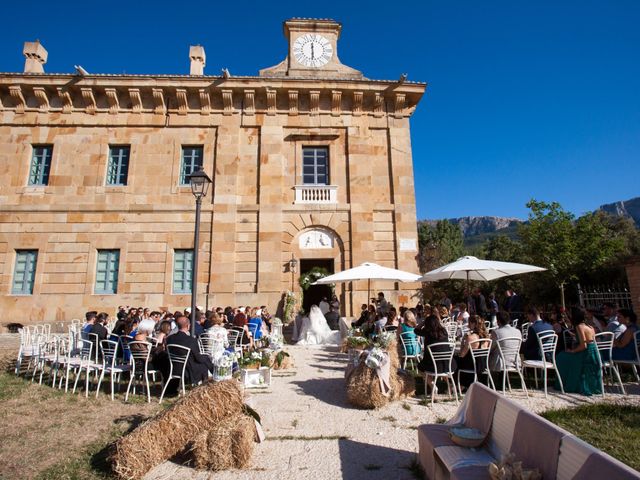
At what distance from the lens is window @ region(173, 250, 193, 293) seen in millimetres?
14139

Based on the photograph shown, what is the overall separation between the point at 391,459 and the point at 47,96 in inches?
711

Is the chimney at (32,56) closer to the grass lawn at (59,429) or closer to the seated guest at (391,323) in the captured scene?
the grass lawn at (59,429)

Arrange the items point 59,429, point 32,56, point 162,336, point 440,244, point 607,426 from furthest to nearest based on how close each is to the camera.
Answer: point 440,244 → point 32,56 → point 162,336 → point 59,429 → point 607,426

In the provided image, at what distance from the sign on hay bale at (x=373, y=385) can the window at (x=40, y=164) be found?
15.1 m

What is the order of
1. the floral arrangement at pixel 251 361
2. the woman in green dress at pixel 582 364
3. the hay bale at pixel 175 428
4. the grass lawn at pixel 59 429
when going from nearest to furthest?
the hay bale at pixel 175 428 → the grass lawn at pixel 59 429 → the woman in green dress at pixel 582 364 → the floral arrangement at pixel 251 361

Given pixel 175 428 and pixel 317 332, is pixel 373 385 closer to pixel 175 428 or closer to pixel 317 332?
pixel 175 428

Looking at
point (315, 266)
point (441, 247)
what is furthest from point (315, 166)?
point (441, 247)

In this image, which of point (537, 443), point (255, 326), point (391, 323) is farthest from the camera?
point (255, 326)

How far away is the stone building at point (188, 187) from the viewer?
14.1 metres

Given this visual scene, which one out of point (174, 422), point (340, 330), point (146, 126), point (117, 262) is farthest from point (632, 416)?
point (146, 126)

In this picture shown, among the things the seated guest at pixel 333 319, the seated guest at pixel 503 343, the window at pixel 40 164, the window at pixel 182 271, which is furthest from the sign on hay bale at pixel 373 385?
the window at pixel 40 164

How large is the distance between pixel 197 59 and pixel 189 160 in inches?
196

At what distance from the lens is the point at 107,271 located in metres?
14.2

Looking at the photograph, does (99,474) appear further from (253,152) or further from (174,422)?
(253,152)
